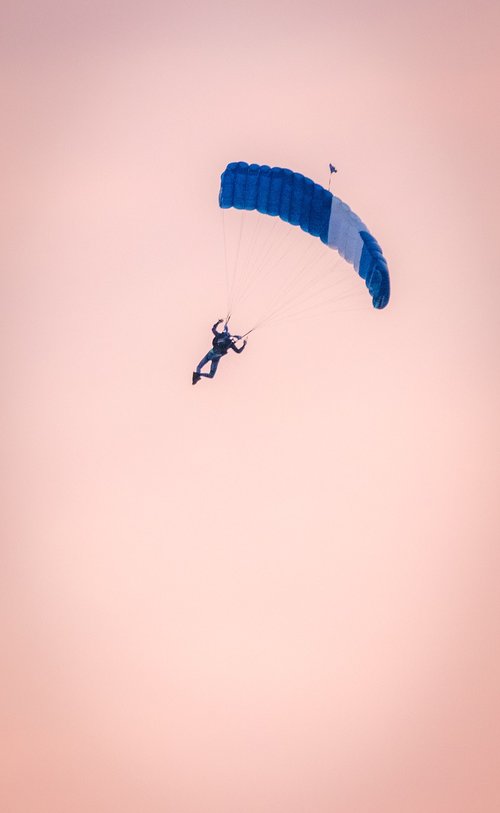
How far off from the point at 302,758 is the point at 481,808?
184 inches

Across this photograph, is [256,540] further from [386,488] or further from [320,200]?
[320,200]

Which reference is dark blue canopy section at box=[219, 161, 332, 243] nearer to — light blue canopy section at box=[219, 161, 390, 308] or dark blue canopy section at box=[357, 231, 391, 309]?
light blue canopy section at box=[219, 161, 390, 308]

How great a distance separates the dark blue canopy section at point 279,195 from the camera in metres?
12.0

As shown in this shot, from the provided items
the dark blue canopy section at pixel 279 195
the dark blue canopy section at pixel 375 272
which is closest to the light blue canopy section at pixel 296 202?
the dark blue canopy section at pixel 279 195

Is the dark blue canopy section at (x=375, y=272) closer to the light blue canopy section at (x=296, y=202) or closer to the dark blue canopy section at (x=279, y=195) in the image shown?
the light blue canopy section at (x=296, y=202)

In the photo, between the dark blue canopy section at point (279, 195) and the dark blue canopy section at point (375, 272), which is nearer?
the dark blue canopy section at point (375, 272)

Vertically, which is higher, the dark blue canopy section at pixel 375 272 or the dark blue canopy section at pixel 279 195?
the dark blue canopy section at pixel 279 195

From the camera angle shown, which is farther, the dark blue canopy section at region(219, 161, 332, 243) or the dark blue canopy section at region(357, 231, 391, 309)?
the dark blue canopy section at region(219, 161, 332, 243)

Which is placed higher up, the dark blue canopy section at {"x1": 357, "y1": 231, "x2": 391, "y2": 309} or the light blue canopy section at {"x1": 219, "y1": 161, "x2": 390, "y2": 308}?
the light blue canopy section at {"x1": 219, "y1": 161, "x2": 390, "y2": 308}

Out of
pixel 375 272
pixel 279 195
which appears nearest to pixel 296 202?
pixel 279 195

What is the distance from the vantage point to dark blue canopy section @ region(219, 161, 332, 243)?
39.5ft

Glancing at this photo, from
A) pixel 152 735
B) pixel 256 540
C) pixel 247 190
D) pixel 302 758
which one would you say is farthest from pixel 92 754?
pixel 247 190

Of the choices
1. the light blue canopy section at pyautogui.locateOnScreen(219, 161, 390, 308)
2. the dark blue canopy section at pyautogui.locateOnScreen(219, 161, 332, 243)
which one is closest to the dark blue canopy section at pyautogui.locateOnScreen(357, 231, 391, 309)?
the light blue canopy section at pyautogui.locateOnScreen(219, 161, 390, 308)

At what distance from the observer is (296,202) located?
12109mm
